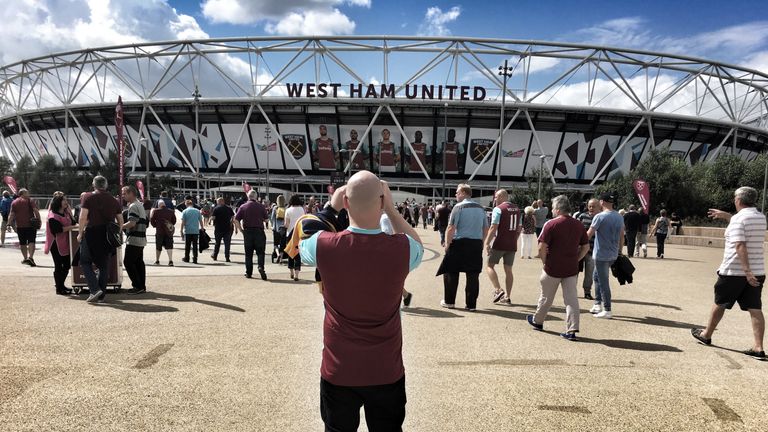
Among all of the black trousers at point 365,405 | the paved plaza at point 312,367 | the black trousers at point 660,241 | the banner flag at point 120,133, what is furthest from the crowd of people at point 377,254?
the banner flag at point 120,133

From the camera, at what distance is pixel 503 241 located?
7.25 meters

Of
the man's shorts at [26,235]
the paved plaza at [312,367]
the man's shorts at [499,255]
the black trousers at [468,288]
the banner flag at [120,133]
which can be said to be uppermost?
the banner flag at [120,133]

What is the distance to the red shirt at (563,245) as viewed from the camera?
204 inches

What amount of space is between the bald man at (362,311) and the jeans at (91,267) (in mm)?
5933

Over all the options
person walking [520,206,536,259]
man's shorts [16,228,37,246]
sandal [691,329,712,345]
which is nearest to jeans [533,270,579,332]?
sandal [691,329,712,345]

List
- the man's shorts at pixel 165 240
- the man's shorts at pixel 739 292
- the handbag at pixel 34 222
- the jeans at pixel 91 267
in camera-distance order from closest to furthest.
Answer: the man's shorts at pixel 739 292 → the jeans at pixel 91 267 → the handbag at pixel 34 222 → the man's shorts at pixel 165 240

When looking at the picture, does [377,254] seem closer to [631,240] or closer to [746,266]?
[746,266]

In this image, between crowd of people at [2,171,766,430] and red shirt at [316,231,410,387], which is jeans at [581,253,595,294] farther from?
red shirt at [316,231,410,387]

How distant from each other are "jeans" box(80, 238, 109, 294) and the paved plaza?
1.10 feet

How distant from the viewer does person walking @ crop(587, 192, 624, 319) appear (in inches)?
249

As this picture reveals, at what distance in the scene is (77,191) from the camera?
141 feet

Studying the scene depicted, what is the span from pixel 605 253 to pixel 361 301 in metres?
5.59

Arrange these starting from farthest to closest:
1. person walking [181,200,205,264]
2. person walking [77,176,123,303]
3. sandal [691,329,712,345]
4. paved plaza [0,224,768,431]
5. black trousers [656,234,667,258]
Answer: black trousers [656,234,667,258] → person walking [181,200,205,264] → person walking [77,176,123,303] → sandal [691,329,712,345] → paved plaza [0,224,768,431]

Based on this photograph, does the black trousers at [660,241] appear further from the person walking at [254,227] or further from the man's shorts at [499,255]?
the person walking at [254,227]
